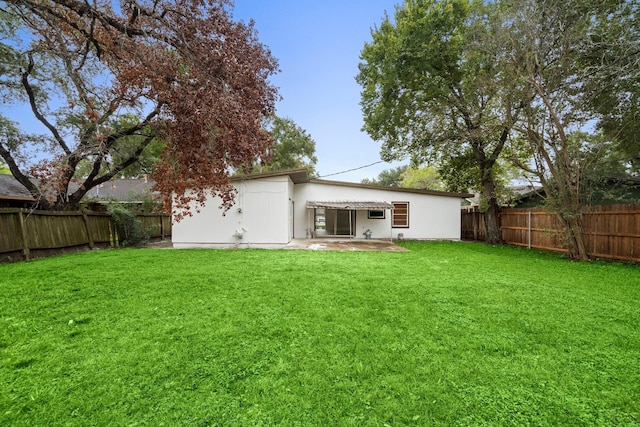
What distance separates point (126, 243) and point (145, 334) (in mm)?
10022

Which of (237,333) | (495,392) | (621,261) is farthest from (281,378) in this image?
(621,261)

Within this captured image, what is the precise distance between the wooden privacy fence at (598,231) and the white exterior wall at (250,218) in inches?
374

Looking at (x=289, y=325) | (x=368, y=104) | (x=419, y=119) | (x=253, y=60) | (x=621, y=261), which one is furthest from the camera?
(x=368, y=104)

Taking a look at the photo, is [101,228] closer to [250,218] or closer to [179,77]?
[250,218]

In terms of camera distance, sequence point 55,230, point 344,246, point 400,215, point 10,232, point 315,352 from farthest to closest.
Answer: point 400,215 → point 344,246 → point 55,230 → point 10,232 → point 315,352

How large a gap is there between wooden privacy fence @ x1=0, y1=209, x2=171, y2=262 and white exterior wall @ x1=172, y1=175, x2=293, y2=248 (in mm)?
2212

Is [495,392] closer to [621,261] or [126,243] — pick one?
[621,261]

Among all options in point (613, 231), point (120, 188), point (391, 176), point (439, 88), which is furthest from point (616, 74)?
point (391, 176)

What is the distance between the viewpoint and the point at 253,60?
5430mm

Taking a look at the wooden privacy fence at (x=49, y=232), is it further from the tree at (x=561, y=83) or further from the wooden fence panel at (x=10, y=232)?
the tree at (x=561, y=83)

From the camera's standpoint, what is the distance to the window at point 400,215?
14.6 metres

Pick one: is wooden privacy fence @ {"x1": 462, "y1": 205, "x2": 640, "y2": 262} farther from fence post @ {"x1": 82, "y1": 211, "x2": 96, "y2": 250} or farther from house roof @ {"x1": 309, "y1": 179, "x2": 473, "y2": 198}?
fence post @ {"x1": 82, "y1": 211, "x2": 96, "y2": 250}

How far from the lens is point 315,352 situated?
2.75 meters

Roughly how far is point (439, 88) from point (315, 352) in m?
13.0
